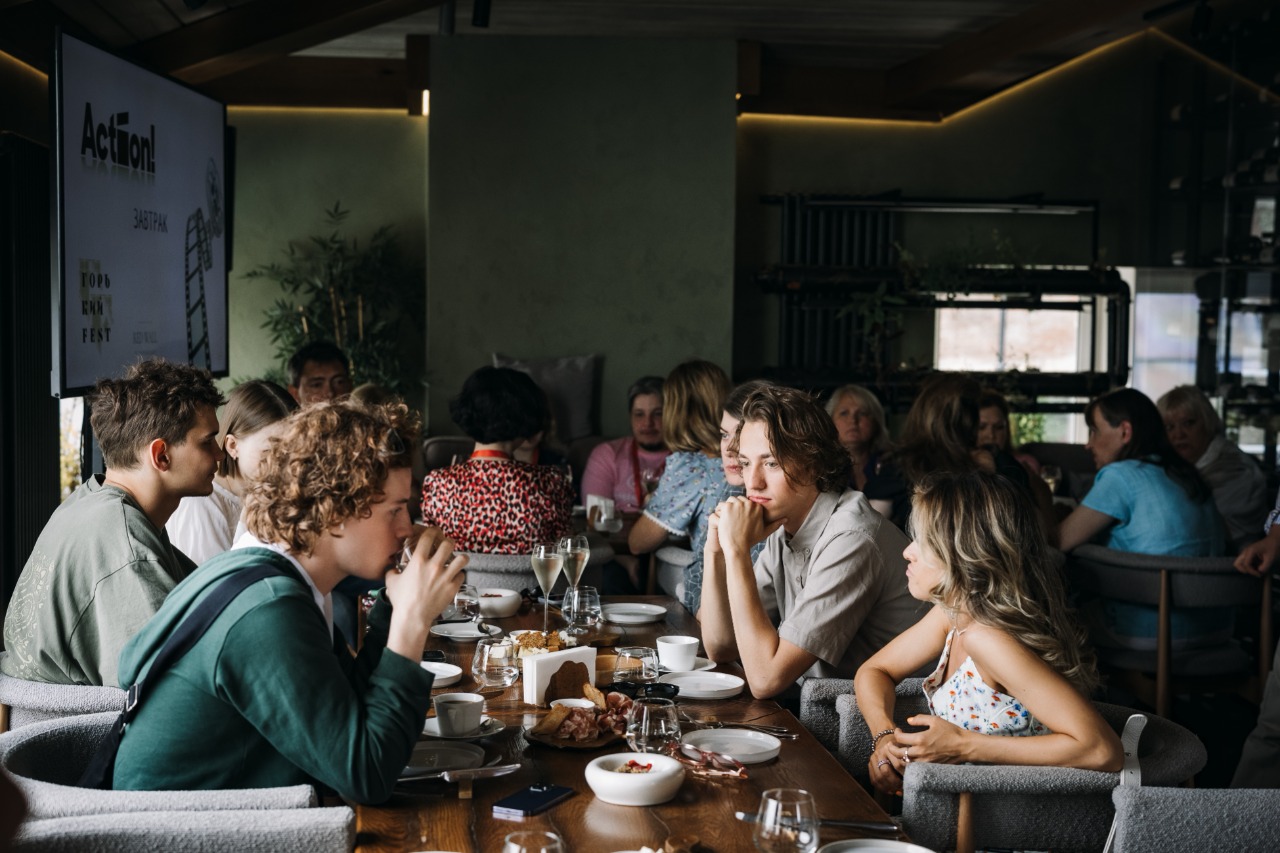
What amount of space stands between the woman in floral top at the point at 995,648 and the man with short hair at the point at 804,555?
367mm

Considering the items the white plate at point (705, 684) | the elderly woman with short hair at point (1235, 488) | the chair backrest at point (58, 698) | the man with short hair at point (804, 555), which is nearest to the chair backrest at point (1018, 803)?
the white plate at point (705, 684)

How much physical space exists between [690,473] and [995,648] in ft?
7.27

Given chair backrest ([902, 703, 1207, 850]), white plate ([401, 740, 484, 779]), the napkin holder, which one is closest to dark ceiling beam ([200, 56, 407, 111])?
the napkin holder

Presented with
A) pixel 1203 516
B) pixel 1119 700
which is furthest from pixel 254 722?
pixel 1119 700

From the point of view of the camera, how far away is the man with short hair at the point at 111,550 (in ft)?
8.02

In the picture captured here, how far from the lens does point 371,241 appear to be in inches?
360

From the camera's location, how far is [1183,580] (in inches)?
166

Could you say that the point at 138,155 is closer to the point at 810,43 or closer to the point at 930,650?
the point at 930,650

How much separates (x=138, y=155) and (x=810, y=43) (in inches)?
218

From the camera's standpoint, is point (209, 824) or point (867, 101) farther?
point (867, 101)

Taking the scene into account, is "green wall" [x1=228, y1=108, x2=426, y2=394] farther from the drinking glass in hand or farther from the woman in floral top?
the drinking glass in hand

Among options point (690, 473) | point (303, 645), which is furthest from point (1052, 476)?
point (303, 645)

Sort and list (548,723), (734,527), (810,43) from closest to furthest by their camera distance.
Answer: (548,723), (734,527), (810,43)

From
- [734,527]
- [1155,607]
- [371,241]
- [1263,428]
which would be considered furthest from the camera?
[371,241]
